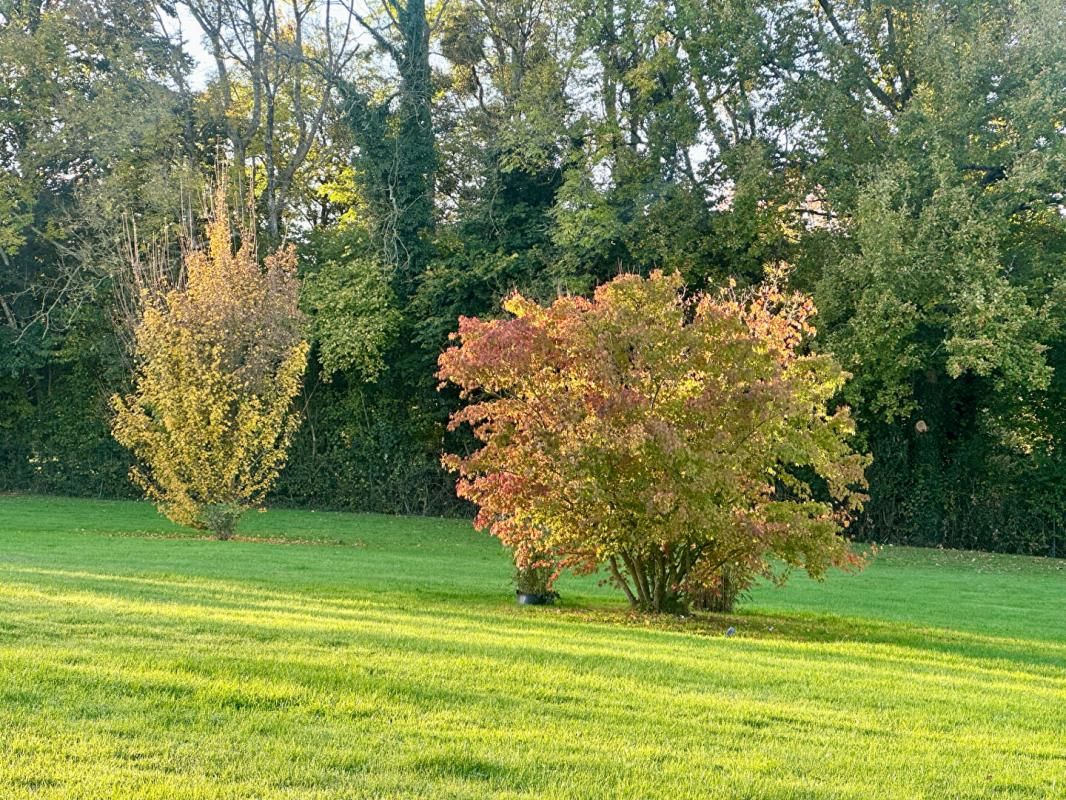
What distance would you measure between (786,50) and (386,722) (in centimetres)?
2518

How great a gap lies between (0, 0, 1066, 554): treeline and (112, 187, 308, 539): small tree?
3338 mm

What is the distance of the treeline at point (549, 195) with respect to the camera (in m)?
23.8

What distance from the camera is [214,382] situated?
69.7 feet

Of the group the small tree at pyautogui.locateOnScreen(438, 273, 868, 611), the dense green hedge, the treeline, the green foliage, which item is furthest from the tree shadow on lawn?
the green foliage

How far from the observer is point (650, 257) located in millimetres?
27031

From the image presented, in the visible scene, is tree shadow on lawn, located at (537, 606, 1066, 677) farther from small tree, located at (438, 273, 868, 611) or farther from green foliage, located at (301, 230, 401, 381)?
green foliage, located at (301, 230, 401, 381)

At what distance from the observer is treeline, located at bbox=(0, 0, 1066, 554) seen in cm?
2383

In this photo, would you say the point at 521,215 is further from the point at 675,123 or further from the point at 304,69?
the point at 304,69

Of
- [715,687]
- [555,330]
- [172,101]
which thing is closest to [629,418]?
[555,330]

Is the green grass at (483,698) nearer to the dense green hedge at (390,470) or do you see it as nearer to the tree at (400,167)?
the dense green hedge at (390,470)

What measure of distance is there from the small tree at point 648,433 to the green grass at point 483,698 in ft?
3.09

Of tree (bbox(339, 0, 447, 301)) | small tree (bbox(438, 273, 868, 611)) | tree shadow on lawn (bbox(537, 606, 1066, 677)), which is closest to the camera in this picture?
tree shadow on lawn (bbox(537, 606, 1066, 677))

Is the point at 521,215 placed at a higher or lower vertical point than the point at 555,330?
higher

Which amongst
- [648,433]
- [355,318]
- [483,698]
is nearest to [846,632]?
[648,433]
